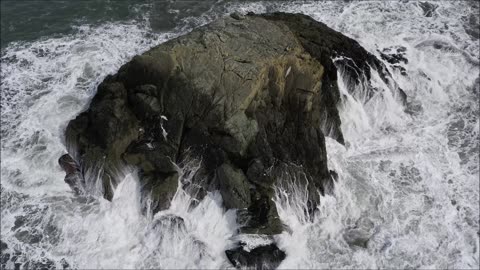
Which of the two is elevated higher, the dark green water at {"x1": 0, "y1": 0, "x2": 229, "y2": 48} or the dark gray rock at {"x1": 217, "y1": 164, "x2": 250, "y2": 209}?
the dark green water at {"x1": 0, "y1": 0, "x2": 229, "y2": 48}

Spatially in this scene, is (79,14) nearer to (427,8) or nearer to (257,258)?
(257,258)

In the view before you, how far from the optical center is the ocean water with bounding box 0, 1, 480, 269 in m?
18.5

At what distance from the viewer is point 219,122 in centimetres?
1928

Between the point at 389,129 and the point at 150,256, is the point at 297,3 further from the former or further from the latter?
the point at 150,256

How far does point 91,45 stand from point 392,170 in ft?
52.8

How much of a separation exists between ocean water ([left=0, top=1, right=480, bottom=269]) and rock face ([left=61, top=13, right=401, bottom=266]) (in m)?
0.72

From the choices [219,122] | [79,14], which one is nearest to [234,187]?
[219,122]

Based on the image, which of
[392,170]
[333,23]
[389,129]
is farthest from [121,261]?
[333,23]

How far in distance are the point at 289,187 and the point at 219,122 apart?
363cm

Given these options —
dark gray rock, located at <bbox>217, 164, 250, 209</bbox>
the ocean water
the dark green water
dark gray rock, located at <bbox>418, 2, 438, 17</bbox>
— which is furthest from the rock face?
dark gray rock, located at <bbox>418, 2, 438, 17</bbox>

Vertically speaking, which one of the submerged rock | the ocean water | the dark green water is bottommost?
the submerged rock

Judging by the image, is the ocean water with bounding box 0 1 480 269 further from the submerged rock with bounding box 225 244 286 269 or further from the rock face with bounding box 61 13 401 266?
the rock face with bounding box 61 13 401 266

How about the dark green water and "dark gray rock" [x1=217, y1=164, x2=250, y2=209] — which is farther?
the dark green water

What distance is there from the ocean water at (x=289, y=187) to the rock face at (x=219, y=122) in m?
0.72
